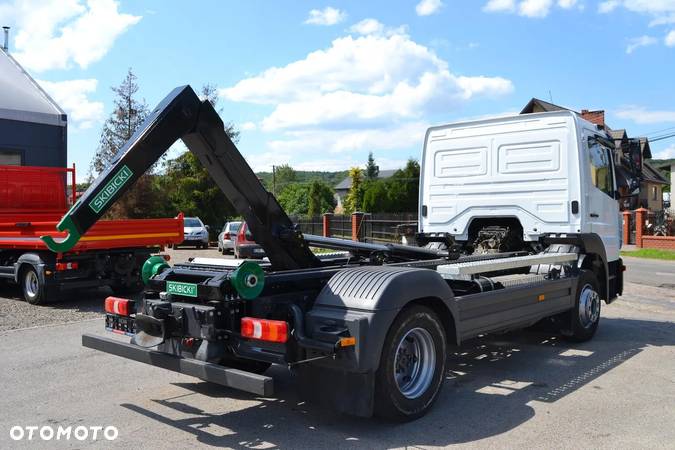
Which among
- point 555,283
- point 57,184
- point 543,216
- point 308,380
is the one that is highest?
point 57,184

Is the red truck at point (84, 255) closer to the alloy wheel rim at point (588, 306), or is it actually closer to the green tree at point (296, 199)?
the alloy wheel rim at point (588, 306)

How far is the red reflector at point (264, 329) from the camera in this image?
422cm

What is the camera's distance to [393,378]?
457 cm

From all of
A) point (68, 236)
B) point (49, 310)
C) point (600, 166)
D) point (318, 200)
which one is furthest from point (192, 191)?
point (318, 200)

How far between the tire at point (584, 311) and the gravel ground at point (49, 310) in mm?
7008

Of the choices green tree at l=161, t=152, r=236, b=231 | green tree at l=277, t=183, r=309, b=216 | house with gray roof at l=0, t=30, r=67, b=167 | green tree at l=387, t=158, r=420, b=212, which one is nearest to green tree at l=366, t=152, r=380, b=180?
green tree at l=277, t=183, r=309, b=216

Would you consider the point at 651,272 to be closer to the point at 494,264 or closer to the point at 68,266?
the point at 494,264

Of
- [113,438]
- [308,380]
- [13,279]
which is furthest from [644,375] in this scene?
[13,279]

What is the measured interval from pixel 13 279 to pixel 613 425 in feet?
34.4

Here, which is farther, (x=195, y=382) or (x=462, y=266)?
(x=195, y=382)

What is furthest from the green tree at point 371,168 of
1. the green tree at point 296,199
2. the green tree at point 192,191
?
the green tree at point 192,191

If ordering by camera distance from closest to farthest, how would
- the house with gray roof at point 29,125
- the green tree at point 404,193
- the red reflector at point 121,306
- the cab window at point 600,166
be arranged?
the red reflector at point 121,306 < the cab window at point 600,166 < the house with gray roof at point 29,125 < the green tree at point 404,193

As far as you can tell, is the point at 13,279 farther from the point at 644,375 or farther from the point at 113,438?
the point at 644,375

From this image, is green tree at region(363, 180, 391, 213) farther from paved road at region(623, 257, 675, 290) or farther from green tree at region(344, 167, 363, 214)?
paved road at region(623, 257, 675, 290)
